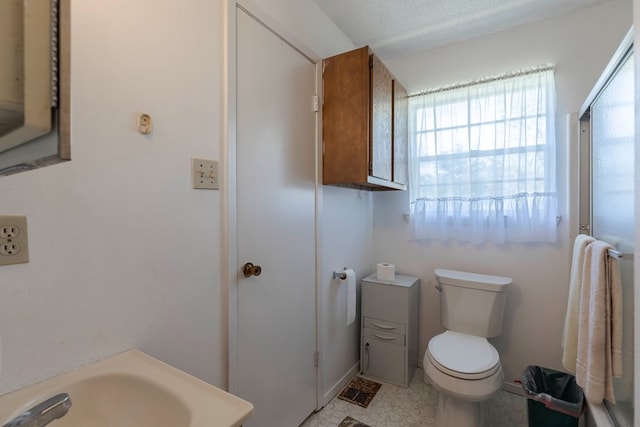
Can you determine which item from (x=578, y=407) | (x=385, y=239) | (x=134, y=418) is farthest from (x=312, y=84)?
(x=578, y=407)

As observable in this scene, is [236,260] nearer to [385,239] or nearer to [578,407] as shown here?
[385,239]

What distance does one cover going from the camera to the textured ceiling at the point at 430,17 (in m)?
1.73

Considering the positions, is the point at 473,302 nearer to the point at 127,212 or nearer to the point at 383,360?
the point at 383,360

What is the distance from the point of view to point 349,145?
1673 mm

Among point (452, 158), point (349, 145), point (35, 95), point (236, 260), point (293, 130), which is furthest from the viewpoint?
point (452, 158)

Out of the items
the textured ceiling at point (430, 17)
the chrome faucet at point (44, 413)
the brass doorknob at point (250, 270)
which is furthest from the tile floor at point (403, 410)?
the textured ceiling at point (430, 17)

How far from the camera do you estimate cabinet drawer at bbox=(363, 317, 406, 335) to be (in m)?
2.02

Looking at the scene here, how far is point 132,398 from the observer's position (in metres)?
0.71

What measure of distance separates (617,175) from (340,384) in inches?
73.7

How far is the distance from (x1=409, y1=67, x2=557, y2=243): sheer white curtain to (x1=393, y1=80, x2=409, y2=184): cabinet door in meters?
0.06

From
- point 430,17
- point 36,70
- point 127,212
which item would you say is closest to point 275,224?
point 127,212

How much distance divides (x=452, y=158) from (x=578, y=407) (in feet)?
4.99

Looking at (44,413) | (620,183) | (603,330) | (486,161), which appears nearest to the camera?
(44,413)

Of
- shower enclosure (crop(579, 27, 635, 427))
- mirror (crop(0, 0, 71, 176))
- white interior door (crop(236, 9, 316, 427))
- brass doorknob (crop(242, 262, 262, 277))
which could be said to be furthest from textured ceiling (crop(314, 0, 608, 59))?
mirror (crop(0, 0, 71, 176))
